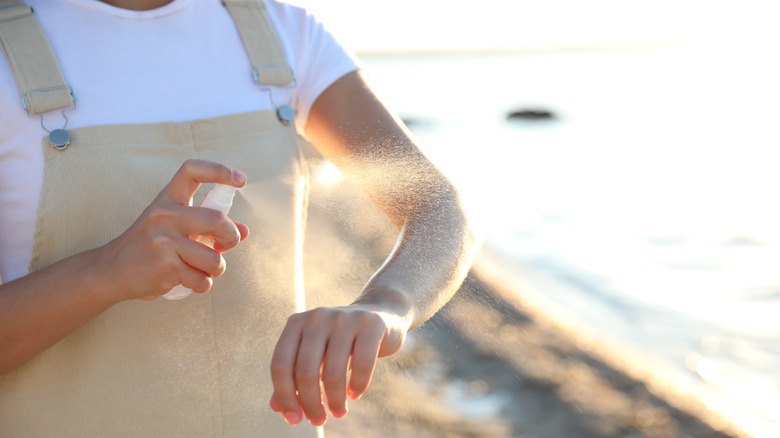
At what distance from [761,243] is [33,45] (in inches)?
240

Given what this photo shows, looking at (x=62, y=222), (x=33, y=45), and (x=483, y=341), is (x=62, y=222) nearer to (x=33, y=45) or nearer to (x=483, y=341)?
(x=33, y=45)

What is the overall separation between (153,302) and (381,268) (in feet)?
1.07

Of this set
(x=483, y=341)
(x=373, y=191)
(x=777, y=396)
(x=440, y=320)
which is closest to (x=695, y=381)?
(x=777, y=396)

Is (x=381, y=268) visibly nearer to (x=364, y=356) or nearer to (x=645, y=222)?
(x=364, y=356)

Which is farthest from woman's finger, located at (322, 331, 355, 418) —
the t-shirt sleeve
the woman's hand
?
the t-shirt sleeve

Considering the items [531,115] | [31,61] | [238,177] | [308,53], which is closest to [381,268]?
[238,177]

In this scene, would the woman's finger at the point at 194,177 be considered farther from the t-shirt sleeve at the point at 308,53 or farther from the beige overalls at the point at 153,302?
the t-shirt sleeve at the point at 308,53

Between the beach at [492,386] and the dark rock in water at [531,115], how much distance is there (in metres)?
10.3

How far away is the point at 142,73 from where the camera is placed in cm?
153

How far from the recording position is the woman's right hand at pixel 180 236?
3.89 feet

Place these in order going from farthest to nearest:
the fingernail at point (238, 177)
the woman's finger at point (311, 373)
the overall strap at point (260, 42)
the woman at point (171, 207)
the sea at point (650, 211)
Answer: the sea at point (650, 211) → the overall strap at point (260, 42) → the woman at point (171, 207) → the fingernail at point (238, 177) → the woman's finger at point (311, 373)

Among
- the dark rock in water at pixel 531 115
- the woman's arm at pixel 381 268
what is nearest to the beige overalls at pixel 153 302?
the woman's arm at pixel 381 268

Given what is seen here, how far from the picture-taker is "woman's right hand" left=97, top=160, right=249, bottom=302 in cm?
118

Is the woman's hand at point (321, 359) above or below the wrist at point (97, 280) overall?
above
